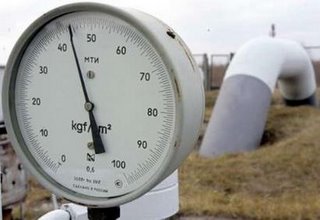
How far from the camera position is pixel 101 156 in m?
1.13

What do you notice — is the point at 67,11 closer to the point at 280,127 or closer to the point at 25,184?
the point at 25,184

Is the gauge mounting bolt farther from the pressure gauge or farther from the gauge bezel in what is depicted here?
the gauge bezel

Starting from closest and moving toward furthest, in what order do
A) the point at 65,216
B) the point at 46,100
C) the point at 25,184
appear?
the point at 46,100
the point at 65,216
the point at 25,184

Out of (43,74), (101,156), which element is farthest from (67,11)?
(101,156)

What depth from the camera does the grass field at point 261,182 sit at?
371cm

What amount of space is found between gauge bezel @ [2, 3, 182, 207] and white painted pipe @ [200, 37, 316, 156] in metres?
4.53

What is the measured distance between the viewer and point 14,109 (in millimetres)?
1202

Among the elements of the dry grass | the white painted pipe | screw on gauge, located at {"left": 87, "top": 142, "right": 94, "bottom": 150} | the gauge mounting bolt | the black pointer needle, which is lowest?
the dry grass

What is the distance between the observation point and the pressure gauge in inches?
41.4

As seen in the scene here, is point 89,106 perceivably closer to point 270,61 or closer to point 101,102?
point 101,102

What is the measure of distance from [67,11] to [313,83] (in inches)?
260

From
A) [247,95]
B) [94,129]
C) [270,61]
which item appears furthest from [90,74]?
[270,61]

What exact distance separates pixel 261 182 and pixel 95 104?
3.75 meters

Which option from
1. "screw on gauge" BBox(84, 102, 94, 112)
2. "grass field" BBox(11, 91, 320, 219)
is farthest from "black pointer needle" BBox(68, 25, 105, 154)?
"grass field" BBox(11, 91, 320, 219)
